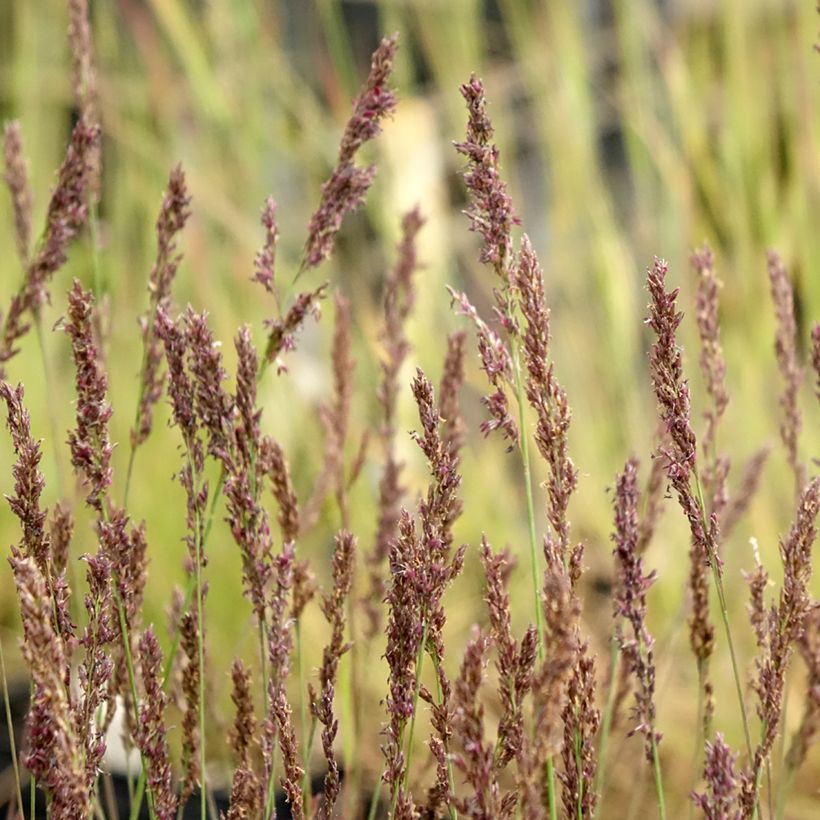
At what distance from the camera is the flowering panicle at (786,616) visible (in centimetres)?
94

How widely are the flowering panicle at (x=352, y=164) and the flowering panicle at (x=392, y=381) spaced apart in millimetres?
429

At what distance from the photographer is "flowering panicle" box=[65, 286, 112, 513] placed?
38.7 inches

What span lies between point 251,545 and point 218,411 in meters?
0.11

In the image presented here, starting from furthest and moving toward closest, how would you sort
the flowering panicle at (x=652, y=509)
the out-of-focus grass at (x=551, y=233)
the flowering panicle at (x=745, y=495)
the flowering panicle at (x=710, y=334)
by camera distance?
1. the out-of-focus grass at (x=551, y=233)
2. the flowering panicle at (x=745, y=495)
3. the flowering panicle at (x=652, y=509)
4. the flowering panicle at (x=710, y=334)

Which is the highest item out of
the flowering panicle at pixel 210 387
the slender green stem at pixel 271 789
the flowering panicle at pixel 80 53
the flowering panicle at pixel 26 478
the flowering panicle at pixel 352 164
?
the flowering panicle at pixel 80 53

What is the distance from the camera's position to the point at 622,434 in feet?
11.3

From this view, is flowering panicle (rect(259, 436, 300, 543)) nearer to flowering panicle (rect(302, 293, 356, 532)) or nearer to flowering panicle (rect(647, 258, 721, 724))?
flowering panicle (rect(302, 293, 356, 532))

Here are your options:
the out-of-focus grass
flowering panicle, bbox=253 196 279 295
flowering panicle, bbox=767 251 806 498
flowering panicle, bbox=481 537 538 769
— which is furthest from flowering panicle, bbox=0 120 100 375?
the out-of-focus grass

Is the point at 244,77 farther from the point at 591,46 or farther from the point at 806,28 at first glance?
the point at 591,46

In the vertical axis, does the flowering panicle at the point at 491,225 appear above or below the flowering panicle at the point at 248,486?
above

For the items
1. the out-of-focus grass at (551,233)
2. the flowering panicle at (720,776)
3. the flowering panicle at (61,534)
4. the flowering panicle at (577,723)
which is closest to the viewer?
the flowering panicle at (720,776)

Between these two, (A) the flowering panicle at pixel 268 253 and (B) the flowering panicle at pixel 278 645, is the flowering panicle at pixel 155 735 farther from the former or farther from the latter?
(A) the flowering panicle at pixel 268 253

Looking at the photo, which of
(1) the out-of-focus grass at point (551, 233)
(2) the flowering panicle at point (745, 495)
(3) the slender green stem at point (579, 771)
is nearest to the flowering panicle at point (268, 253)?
(3) the slender green stem at point (579, 771)

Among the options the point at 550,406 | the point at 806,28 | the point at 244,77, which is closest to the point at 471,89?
the point at 550,406
